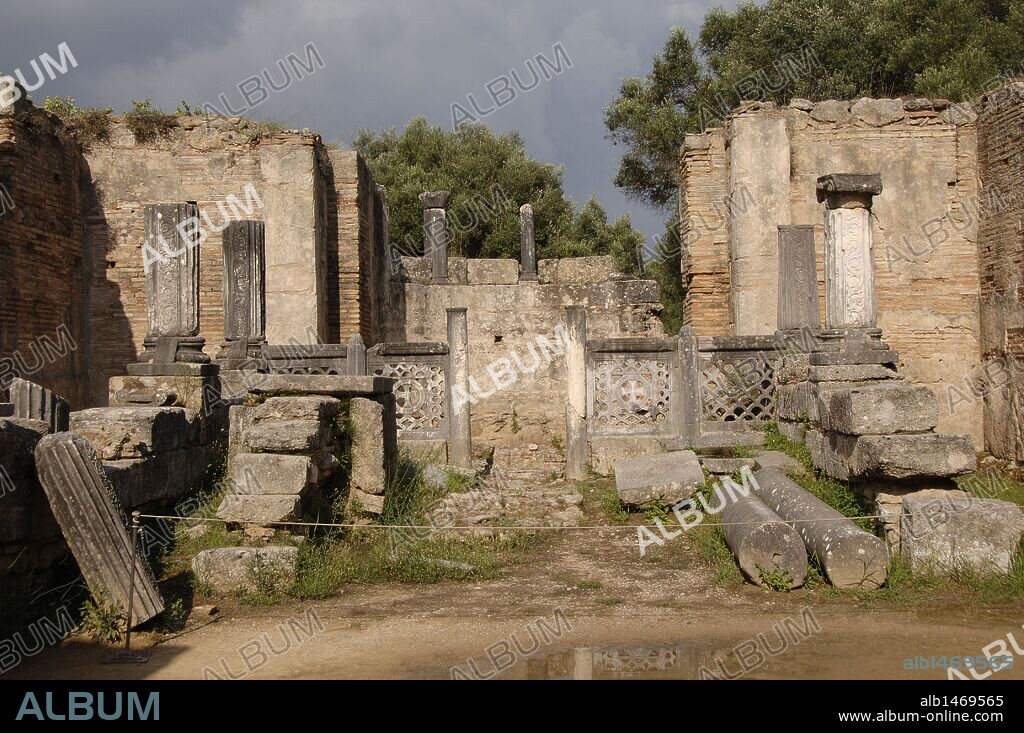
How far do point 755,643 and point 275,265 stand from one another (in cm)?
1063

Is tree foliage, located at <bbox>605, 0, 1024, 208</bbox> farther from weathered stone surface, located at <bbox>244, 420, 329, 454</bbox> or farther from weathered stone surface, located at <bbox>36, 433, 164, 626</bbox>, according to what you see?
weathered stone surface, located at <bbox>36, 433, 164, 626</bbox>

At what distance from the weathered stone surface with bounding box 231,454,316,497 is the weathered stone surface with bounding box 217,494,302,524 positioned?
0.06m

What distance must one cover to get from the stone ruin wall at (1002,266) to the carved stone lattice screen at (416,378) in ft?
26.4

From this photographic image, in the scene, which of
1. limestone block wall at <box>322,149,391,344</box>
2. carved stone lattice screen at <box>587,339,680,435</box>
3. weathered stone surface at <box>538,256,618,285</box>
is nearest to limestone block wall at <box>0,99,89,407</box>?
limestone block wall at <box>322,149,391,344</box>

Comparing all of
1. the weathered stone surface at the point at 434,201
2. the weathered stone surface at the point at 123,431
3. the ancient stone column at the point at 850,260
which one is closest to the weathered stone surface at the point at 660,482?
the ancient stone column at the point at 850,260

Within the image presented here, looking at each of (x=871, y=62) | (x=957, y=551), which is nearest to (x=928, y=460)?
(x=957, y=551)

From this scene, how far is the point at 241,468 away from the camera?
6.16m

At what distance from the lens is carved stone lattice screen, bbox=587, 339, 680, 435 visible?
1005 centimetres

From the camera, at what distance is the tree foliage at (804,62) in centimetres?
1820

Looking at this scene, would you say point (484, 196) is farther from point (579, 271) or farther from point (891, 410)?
point (891, 410)

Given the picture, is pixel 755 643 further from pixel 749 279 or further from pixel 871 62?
pixel 871 62

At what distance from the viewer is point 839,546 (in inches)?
220

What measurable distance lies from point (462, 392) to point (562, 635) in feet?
19.6

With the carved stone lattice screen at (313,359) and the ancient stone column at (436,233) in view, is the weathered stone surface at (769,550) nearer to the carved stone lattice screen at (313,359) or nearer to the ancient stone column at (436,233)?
the carved stone lattice screen at (313,359)
